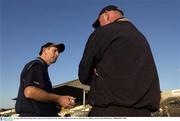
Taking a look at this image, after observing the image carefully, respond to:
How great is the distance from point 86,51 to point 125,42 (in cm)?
31

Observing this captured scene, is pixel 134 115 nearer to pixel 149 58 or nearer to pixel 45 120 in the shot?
pixel 149 58

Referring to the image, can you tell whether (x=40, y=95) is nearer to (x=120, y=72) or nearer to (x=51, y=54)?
(x=51, y=54)

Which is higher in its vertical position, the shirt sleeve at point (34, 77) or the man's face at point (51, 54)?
the man's face at point (51, 54)

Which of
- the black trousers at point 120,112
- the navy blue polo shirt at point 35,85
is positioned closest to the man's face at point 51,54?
the navy blue polo shirt at point 35,85

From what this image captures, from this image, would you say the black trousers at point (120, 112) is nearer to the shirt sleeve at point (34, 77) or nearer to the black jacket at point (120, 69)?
the black jacket at point (120, 69)

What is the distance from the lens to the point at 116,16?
3148 millimetres

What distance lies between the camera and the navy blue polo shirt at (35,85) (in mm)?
3908

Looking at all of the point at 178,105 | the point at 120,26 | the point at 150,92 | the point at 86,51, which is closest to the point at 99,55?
the point at 86,51

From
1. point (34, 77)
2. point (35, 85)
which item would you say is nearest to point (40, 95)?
point (35, 85)

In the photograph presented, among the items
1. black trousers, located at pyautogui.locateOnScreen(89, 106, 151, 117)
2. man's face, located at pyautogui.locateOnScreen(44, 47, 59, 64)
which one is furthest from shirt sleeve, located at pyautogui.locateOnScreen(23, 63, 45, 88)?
black trousers, located at pyautogui.locateOnScreen(89, 106, 151, 117)

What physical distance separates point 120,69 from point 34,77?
136cm

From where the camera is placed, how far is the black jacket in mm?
2795

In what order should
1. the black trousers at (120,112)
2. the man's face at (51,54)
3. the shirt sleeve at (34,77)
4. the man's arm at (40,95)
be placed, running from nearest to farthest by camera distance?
1. the black trousers at (120,112)
2. the man's arm at (40,95)
3. the shirt sleeve at (34,77)
4. the man's face at (51,54)

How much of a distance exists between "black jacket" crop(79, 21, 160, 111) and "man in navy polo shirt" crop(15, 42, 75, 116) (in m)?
0.78
